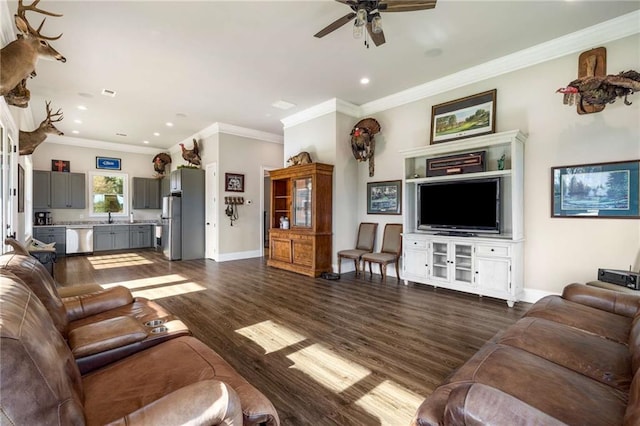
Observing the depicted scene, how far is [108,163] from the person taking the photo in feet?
29.7

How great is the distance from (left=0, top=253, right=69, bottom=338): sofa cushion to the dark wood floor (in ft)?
4.05

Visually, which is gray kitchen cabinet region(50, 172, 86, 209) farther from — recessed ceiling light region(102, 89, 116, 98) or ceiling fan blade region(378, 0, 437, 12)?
ceiling fan blade region(378, 0, 437, 12)

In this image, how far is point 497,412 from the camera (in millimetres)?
936

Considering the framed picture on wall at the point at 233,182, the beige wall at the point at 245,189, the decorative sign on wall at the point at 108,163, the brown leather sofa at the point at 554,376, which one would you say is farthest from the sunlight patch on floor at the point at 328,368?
the decorative sign on wall at the point at 108,163

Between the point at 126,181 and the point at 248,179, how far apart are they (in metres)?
4.61

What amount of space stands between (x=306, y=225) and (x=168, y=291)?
2608 mm

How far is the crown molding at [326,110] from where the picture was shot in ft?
18.6

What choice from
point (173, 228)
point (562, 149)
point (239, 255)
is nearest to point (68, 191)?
point (173, 228)

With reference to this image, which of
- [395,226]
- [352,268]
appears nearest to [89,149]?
[352,268]

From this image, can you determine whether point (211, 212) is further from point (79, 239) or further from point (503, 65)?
point (503, 65)

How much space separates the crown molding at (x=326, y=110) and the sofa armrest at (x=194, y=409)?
5.37 metres

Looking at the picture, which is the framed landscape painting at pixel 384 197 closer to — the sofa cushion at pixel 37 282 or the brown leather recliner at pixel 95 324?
the brown leather recliner at pixel 95 324

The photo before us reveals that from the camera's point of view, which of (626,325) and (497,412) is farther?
(626,325)

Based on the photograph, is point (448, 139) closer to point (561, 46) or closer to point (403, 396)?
point (561, 46)
